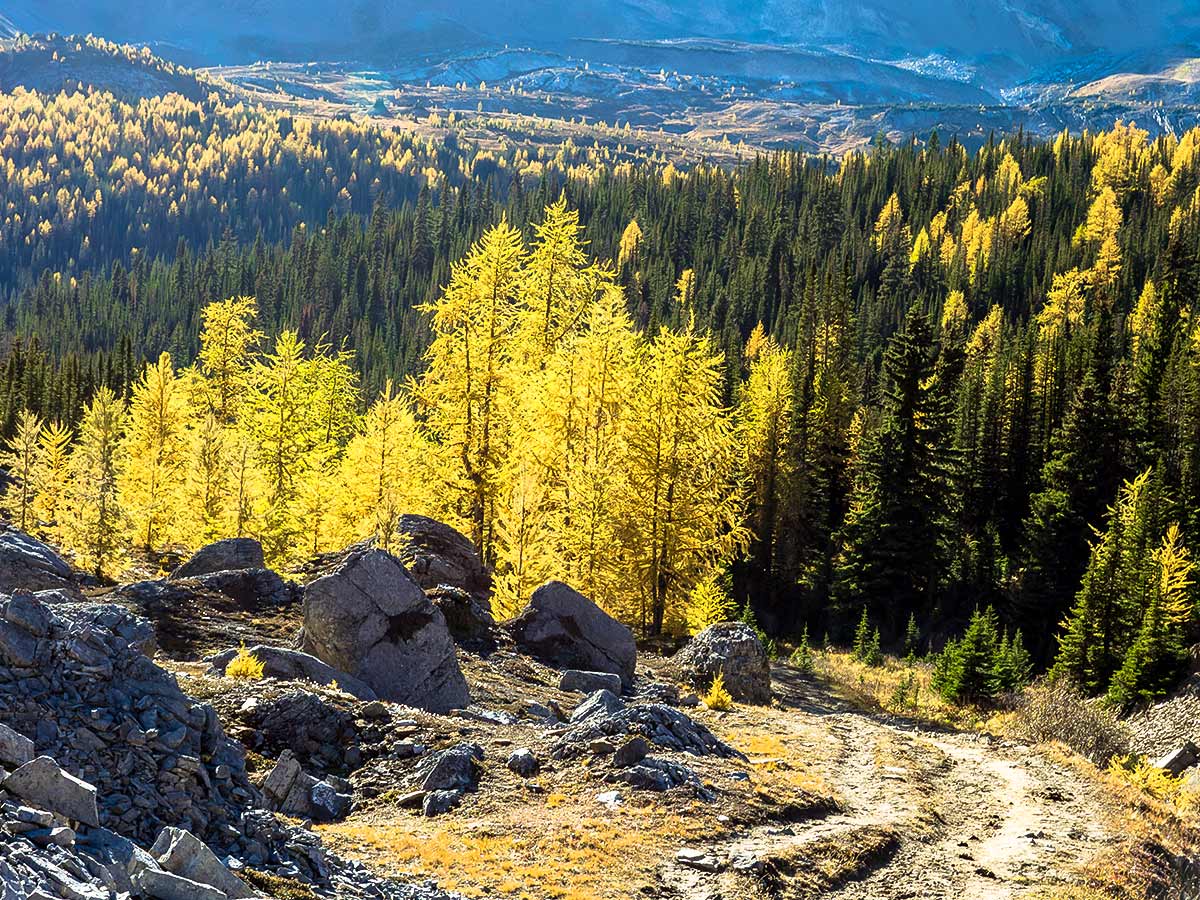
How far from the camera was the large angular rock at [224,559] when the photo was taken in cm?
2853

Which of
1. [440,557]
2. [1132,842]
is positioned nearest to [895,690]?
[440,557]

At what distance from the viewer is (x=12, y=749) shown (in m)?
10.2

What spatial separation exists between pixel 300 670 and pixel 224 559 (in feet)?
31.6

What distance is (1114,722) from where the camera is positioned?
3108cm

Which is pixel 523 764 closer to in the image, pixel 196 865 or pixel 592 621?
pixel 196 865

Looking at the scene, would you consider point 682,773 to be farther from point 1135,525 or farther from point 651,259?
point 651,259

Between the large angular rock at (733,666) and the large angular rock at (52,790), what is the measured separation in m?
20.9

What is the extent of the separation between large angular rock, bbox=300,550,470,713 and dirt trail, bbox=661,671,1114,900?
24.5 ft

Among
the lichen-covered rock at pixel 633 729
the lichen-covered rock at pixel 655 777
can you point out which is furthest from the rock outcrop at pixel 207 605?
the lichen-covered rock at pixel 655 777

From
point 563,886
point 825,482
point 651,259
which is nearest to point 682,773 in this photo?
point 563,886

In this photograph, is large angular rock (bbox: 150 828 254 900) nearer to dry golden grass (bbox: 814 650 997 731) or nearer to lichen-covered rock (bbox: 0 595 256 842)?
lichen-covered rock (bbox: 0 595 256 842)

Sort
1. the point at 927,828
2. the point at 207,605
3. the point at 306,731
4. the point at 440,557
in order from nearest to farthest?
the point at 306,731
the point at 927,828
the point at 207,605
the point at 440,557

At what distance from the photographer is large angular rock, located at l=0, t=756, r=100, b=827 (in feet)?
30.7

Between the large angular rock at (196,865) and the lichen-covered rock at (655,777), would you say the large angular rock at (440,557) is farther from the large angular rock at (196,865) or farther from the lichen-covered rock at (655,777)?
the large angular rock at (196,865)
